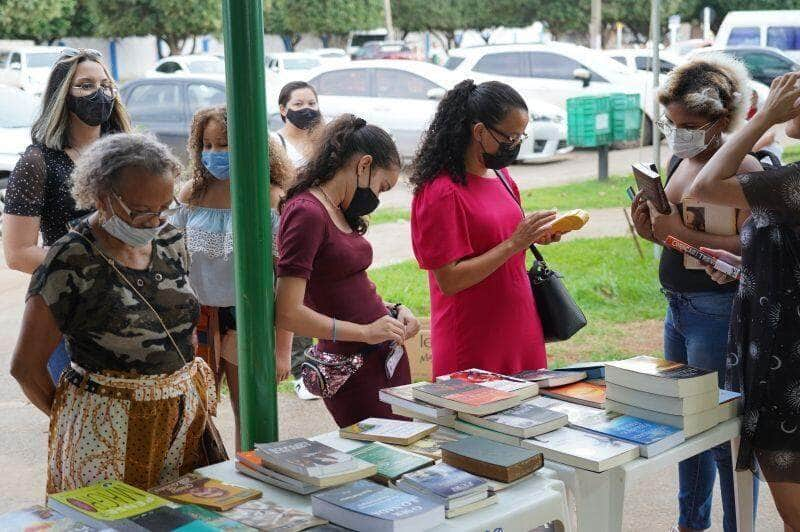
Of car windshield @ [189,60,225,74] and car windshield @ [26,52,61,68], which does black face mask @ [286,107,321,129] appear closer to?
car windshield @ [189,60,225,74]

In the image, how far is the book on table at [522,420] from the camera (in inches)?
98.7

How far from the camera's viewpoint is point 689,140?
3291mm

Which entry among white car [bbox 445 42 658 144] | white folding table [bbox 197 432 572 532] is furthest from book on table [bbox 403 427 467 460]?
white car [bbox 445 42 658 144]

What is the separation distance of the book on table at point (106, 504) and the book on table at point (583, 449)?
963 mm

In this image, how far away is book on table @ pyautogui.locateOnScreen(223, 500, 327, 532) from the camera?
205cm

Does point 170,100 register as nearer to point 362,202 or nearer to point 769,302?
point 362,202

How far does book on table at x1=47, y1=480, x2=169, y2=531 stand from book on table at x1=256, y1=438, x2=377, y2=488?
0.28m

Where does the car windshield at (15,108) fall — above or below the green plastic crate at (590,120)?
above

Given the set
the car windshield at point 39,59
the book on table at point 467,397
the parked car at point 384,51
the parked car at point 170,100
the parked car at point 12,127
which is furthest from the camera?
the parked car at point 384,51

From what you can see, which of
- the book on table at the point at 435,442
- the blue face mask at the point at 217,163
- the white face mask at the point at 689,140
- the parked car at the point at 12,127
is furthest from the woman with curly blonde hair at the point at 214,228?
the parked car at the point at 12,127

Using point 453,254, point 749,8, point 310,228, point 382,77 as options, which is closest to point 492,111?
point 453,254

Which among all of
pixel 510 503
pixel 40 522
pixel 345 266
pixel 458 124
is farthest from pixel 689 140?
pixel 40 522

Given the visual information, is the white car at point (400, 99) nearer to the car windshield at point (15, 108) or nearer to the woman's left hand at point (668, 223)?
the car windshield at point (15, 108)

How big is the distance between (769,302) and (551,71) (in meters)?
14.5
